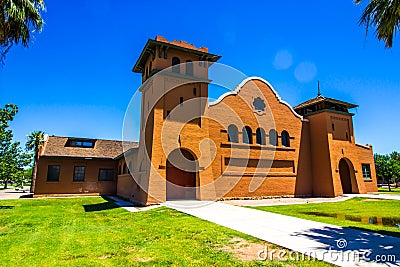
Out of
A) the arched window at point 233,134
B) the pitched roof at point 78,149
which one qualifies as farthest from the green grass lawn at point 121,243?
the pitched roof at point 78,149

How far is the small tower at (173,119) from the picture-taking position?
1652cm

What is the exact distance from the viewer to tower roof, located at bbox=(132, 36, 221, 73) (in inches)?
712

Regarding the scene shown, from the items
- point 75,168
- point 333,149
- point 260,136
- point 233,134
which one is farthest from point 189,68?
point 75,168

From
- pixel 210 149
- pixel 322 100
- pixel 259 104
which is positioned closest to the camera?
pixel 210 149

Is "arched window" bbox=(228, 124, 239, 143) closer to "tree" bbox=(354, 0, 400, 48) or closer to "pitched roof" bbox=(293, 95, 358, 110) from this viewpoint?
"pitched roof" bbox=(293, 95, 358, 110)

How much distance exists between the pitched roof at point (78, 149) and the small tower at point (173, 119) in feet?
37.1

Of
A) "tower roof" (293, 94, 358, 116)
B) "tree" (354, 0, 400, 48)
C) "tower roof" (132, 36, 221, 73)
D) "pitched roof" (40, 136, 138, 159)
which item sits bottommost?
"pitched roof" (40, 136, 138, 159)

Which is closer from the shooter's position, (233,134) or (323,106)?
(233,134)

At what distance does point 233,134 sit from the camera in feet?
67.8

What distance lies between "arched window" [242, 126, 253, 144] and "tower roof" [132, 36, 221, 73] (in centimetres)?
630

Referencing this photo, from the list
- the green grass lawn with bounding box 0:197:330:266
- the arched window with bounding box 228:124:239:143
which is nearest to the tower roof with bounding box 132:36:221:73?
the arched window with bounding box 228:124:239:143

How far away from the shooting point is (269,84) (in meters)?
23.3

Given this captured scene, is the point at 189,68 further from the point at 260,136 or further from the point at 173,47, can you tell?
the point at 260,136

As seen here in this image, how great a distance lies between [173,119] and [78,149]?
52.0 feet
